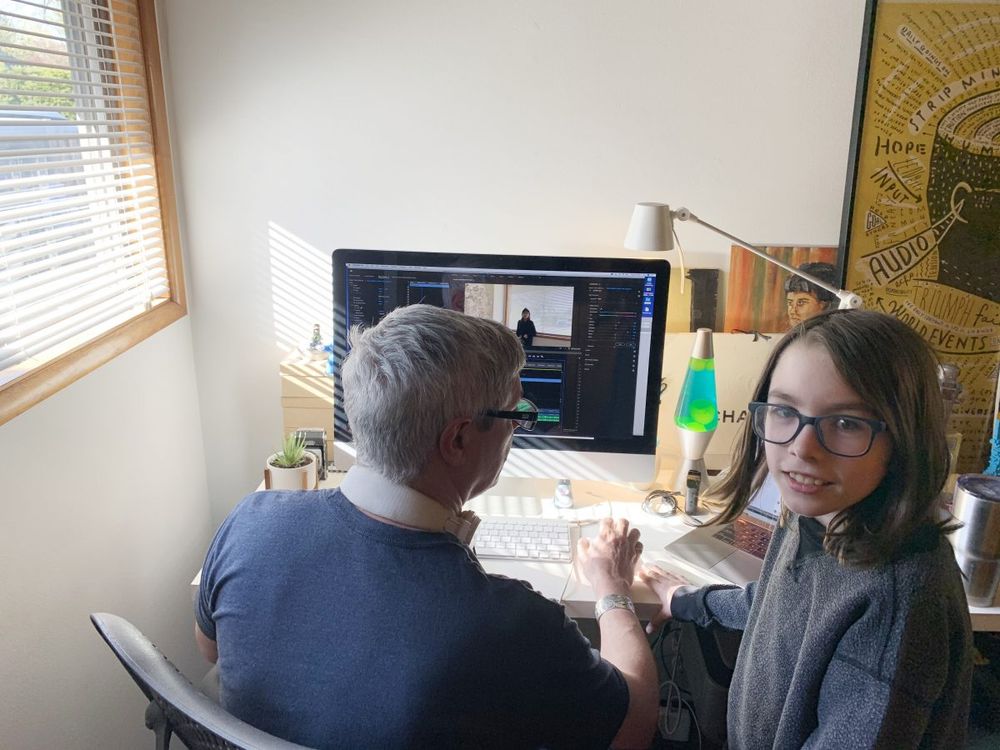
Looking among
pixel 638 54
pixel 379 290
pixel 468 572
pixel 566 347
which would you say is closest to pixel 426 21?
pixel 638 54

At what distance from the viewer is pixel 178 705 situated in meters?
0.79

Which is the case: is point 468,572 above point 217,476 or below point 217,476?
above

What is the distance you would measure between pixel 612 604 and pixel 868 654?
0.45 meters

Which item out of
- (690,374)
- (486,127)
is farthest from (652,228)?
(486,127)

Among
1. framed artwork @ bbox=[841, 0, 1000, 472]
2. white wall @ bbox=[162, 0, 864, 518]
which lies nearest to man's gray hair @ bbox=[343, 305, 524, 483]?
white wall @ bbox=[162, 0, 864, 518]

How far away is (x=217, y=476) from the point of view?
2.04 metres

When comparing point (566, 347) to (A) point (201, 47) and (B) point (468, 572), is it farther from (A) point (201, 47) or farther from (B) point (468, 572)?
(A) point (201, 47)

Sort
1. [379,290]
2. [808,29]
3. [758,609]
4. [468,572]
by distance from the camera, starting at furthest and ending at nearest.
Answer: [808,29] → [379,290] → [758,609] → [468,572]

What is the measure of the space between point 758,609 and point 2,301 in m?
1.28

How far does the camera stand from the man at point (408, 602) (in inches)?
35.8

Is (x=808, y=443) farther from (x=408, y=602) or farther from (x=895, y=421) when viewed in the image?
(x=408, y=602)

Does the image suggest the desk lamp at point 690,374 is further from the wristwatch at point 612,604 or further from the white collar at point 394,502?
the white collar at point 394,502

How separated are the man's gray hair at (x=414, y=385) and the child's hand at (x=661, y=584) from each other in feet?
1.87

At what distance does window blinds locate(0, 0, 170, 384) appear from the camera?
52.1 inches
